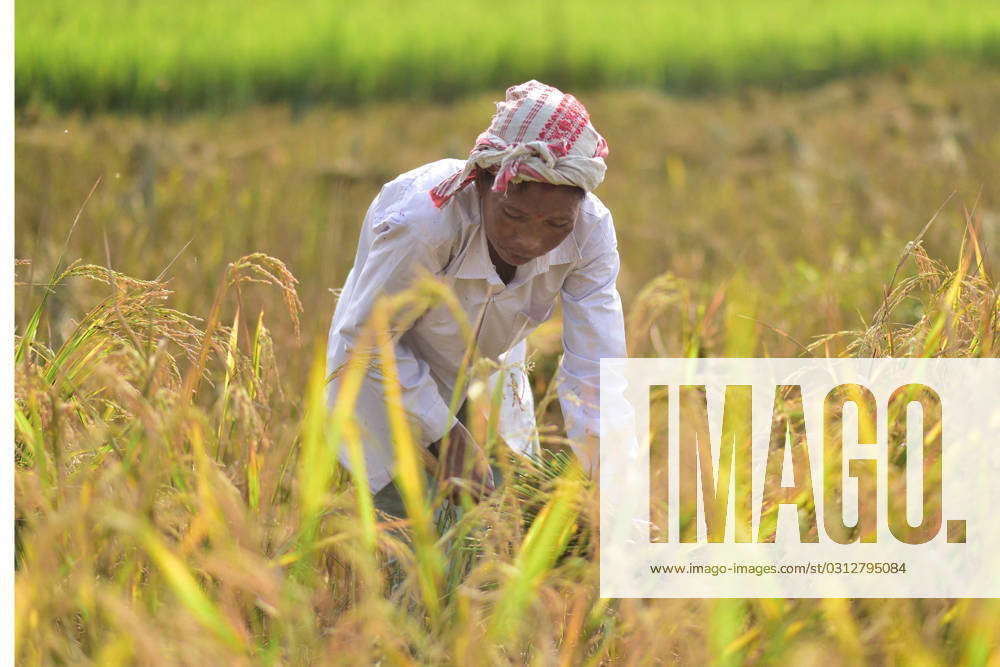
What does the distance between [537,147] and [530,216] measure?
4.2 inches

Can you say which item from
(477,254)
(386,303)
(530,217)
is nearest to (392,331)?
(477,254)

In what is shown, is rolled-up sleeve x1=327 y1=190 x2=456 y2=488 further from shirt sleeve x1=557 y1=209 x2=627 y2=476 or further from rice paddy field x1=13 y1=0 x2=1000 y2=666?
shirt sleeve x1=557 y1=209 x2=627 y2=476

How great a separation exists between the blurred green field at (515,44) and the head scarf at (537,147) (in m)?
2.70

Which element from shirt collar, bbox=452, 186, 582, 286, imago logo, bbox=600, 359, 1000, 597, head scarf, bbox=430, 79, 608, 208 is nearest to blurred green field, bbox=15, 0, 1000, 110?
shirt collar, bbox=452, 186, 582, 286

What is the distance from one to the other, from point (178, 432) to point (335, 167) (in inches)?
156

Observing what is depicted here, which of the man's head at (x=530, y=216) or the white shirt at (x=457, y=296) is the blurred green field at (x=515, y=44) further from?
the man's head at (x=530, y=216)

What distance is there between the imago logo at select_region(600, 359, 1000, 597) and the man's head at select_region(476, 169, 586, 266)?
31 cm

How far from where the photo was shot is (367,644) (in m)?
1.19

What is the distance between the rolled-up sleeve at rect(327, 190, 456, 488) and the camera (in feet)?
5.87

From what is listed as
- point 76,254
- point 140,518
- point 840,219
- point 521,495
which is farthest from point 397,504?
point 840,219

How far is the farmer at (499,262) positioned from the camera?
166 cm

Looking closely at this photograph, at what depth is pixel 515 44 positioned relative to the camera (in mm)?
8133

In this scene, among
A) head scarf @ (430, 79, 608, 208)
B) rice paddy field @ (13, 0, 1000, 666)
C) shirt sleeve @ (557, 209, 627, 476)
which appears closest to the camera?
rice paddy field @ (13, 0, 1000, 666)

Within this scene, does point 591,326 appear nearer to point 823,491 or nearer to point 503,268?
point 503,268
